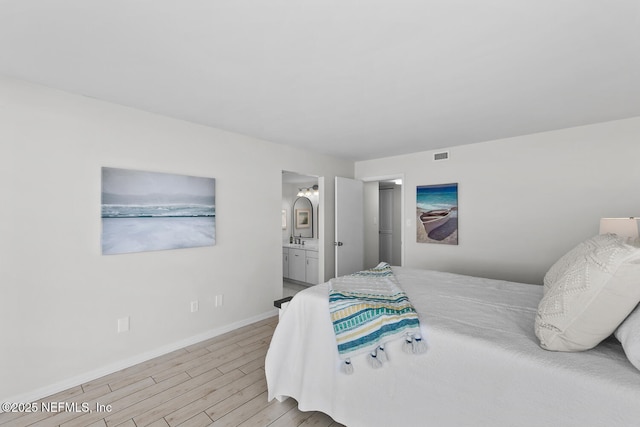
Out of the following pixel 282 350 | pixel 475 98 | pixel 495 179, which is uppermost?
pixel 475 98

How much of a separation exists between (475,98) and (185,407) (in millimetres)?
3361

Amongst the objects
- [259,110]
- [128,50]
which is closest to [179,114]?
[259,110]

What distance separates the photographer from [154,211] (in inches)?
112

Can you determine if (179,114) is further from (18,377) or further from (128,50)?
(18,377)

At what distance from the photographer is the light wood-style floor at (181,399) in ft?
6.43

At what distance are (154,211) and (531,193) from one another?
14.0 ft

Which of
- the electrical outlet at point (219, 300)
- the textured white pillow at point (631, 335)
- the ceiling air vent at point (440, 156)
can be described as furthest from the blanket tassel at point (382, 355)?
the ceiling air vent at point (440, 156)

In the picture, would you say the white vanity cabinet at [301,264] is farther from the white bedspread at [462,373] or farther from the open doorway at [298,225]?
the white bedspread at [462,373]

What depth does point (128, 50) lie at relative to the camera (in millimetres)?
1758

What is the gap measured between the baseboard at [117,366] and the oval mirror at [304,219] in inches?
118

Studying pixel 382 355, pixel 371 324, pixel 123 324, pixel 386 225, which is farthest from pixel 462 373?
pixel 386 225

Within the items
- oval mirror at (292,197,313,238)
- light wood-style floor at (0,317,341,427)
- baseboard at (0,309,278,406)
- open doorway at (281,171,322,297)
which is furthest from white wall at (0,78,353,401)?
oval mirror at (292,197,313,238)

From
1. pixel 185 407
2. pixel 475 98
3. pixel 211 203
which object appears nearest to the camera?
pixel 185 407

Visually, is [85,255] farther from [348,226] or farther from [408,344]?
[348,226]
